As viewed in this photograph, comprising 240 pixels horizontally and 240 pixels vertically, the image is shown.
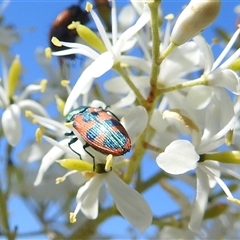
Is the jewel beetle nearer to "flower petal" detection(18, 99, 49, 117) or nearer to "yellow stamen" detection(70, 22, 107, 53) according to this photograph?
"yellow stamen" detection(70, 22, 107, 53)

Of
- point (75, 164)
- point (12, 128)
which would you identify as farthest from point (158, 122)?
point (12, 128)

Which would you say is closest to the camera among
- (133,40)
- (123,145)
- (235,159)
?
(123,145)

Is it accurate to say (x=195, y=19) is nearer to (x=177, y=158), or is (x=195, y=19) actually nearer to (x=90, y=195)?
(x=177, y=158)

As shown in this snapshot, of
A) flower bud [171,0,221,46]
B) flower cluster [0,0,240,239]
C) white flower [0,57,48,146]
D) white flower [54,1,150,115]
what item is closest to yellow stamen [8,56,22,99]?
white flower [0,57,48,146]

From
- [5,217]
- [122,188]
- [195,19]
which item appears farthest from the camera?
[5,217]

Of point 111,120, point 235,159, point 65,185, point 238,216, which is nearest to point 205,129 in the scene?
point 235,159

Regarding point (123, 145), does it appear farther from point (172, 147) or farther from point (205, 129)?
point (205, 129)
